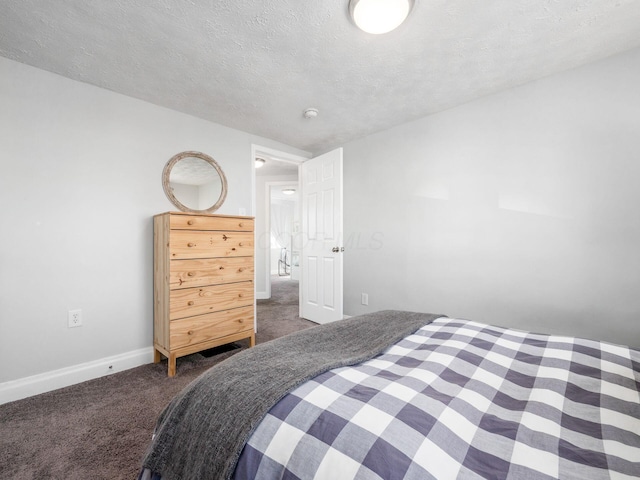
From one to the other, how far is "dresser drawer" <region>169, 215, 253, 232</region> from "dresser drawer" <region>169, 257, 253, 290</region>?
0.26m

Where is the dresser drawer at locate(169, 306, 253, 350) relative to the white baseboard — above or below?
above

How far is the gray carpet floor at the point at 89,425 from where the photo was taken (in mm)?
1275

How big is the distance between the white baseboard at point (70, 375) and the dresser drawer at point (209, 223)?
45.1 inches

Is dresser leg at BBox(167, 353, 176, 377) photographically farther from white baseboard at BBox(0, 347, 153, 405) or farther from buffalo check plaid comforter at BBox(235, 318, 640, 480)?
buffalo check plaid comforter at BBox(235, 318, 640, 480)

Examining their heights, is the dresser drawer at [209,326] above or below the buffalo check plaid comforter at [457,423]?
below

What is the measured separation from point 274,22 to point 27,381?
2743mm

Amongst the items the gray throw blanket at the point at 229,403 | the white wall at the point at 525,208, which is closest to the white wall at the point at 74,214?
the gray throw blanket at the point at 229,403

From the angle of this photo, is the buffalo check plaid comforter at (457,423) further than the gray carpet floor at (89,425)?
No

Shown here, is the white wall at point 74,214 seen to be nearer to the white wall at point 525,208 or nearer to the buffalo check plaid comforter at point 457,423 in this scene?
the buffalo check plaid comforter at point 457,423

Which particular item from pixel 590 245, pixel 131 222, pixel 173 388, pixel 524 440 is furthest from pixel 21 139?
pixel 590 245

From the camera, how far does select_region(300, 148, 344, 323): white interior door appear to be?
10.2 feet

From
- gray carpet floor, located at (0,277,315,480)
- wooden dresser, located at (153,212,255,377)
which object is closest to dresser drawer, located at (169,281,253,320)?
wooden dresser, located at (153,212,255,377)

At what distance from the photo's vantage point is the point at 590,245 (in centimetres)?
193

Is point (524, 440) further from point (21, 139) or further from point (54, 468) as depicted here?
point (21, 139)
